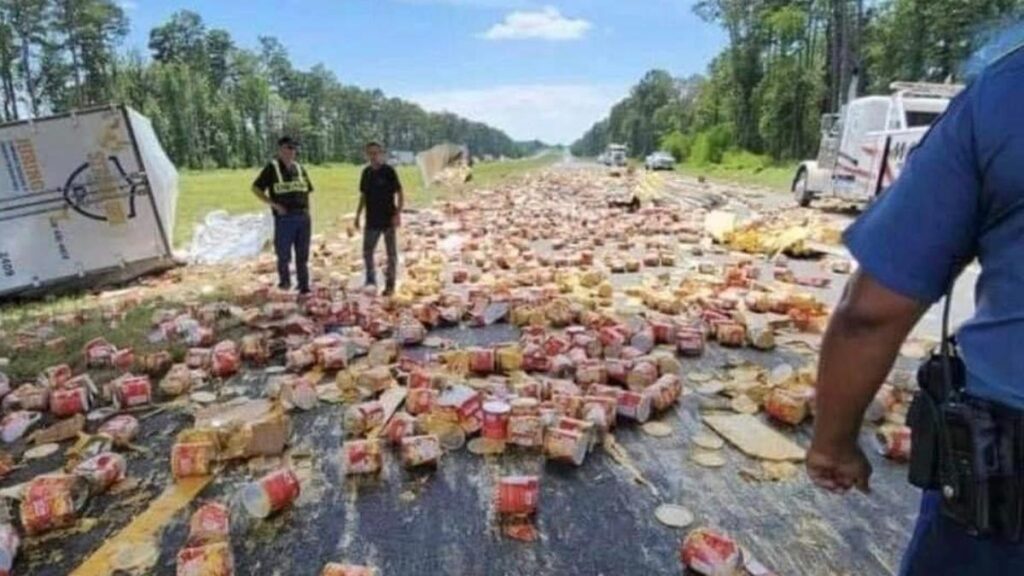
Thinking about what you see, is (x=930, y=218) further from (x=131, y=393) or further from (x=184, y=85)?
(x=184, y=85)

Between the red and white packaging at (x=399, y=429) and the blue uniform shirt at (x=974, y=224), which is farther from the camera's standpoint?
the red and white packaging at (x=399, y=429)

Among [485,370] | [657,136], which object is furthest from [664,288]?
[657,136]

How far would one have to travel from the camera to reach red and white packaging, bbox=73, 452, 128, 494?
10.9 ft

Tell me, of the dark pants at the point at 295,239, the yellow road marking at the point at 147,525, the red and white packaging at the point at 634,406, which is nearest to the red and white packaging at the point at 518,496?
the red and white packaging at the point at 634,406

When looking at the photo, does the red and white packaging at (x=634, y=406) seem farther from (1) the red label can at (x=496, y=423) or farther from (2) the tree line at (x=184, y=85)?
(2) the tree line at (x=184, y=85)

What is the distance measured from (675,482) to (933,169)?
8.06 feet

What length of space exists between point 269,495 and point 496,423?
1.15 meters

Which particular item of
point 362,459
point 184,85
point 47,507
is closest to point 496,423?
point 362,459

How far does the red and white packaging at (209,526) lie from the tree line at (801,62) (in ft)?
108

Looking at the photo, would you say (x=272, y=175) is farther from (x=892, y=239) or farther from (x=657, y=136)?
(x=657, y=136)

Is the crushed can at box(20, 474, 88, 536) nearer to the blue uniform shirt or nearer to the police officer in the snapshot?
the police officer

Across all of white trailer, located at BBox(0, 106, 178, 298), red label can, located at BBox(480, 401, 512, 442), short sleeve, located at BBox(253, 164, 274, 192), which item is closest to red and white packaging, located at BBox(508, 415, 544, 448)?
red label can, located at BBox(480, 401, 512, 442)

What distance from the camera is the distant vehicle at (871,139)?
43.0 ft

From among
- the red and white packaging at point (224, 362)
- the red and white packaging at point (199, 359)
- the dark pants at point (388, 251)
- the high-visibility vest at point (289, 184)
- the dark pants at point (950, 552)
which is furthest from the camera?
the dark pants at point (388, 251)
